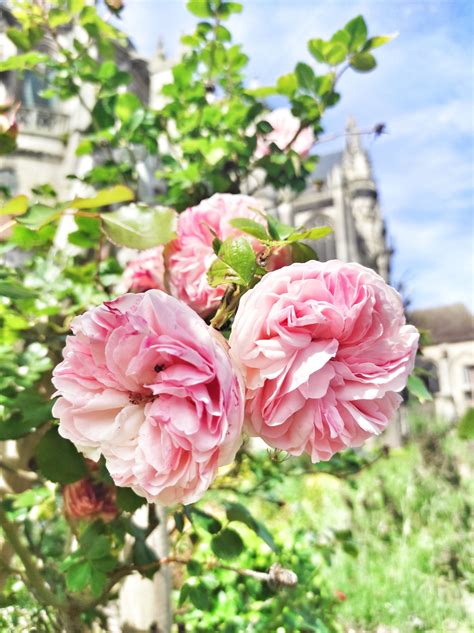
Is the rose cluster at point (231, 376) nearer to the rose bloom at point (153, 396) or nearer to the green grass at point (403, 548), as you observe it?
the rose bloom at point (153, 396)

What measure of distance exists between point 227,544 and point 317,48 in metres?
0.85

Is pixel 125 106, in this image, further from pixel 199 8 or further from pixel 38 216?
pixel 38 216

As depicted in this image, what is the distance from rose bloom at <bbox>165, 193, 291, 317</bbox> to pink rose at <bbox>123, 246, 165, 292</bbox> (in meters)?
0.08

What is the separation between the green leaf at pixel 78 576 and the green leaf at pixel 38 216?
492 mm

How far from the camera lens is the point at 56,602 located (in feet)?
2.88

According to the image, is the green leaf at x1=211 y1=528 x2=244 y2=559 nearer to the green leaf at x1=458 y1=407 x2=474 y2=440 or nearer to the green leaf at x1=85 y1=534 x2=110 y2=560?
the green leaf at x1=85 y1=534 x2=110 y2=560

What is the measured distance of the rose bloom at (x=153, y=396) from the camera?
38 cm

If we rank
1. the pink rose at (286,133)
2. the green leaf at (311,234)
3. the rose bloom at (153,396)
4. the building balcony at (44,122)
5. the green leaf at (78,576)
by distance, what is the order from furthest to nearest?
1. the building balcony at (44,122)
2. the pink rose at (286,133)
3. the green leaf at (78,576)
4. the green leaf at (311,234)
5. the rose bloom at (153,396)

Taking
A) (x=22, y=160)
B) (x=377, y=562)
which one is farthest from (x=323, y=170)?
(x=377, y=562)

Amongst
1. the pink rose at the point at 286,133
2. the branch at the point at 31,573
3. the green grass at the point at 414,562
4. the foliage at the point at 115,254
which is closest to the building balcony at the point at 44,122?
the green grass at the point at 414,562

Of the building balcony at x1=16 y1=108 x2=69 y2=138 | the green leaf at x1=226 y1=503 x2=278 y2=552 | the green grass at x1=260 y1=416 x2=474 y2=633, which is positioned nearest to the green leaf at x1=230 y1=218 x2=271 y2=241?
the green leaf at x1=226 y1=503 x2=278 y2=552

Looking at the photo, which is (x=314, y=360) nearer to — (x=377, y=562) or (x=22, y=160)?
(x=377, y=562)

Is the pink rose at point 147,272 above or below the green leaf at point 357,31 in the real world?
below

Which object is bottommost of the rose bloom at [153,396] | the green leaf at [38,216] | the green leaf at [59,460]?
the green leaf at [59,460]
